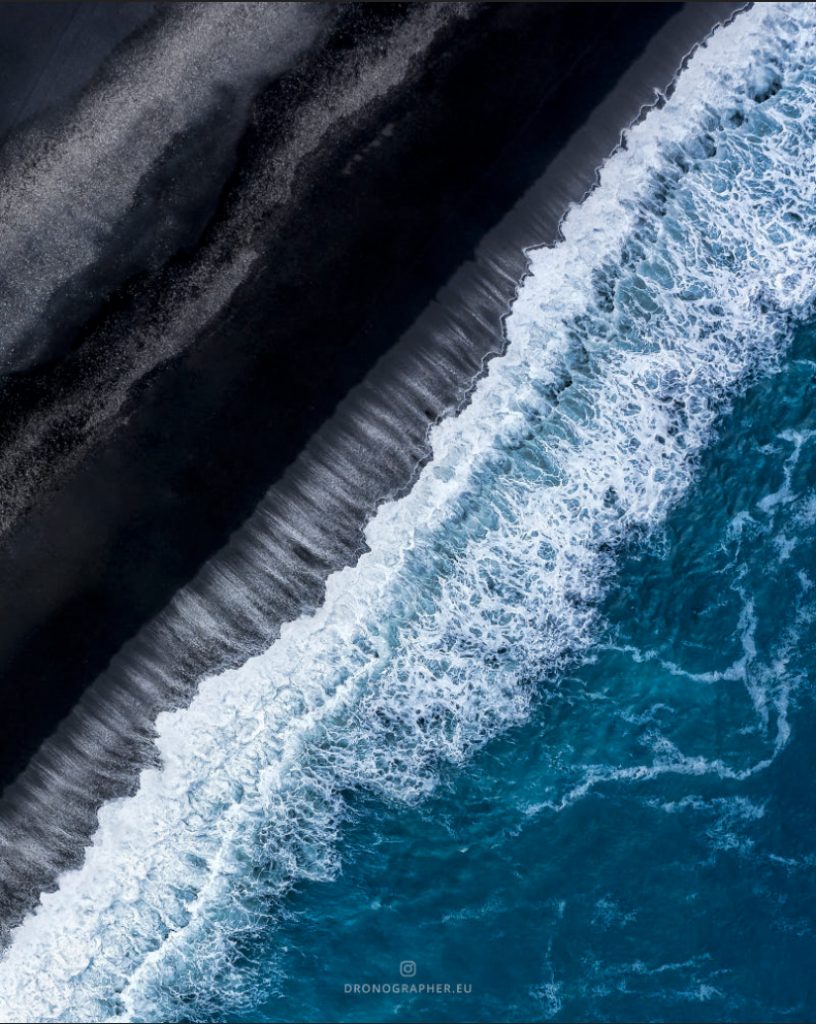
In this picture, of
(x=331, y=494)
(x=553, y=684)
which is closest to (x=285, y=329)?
(x=331, y=494)

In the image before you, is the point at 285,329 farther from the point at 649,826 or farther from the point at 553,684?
the point at 649,826

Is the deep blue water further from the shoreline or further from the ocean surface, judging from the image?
the shoreline

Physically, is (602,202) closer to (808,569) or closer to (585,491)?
(585,491)

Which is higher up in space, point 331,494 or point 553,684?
point 331,494

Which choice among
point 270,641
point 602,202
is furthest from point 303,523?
point 602,202

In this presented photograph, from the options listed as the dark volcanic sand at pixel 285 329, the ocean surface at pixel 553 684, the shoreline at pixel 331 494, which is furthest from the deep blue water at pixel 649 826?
the dark volcanic sand at pixel 285 329

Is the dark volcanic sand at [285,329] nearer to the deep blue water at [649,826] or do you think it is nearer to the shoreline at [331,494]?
the shoreline at [331,494]

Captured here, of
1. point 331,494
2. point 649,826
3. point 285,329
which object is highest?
point 285,329
